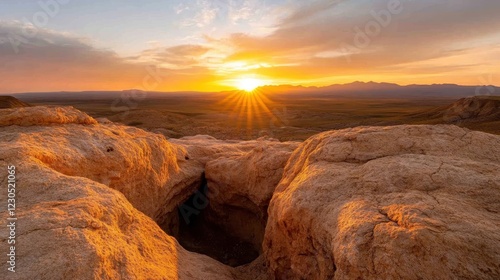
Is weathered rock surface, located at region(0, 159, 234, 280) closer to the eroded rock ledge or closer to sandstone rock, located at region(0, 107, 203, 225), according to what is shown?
the eroded rock ledge

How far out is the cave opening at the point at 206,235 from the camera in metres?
10.8

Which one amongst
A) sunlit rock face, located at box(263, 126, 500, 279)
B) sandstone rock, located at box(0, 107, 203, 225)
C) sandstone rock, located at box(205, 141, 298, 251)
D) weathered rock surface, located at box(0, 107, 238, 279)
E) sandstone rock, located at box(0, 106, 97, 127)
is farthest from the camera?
sandstone rock, located at box(205, 141, 298, 251)

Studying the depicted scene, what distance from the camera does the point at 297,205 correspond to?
6480mm

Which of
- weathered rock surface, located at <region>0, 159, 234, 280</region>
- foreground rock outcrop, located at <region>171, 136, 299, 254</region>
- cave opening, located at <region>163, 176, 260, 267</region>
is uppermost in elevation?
weathered rock surface, located at <region>0, 159, 234, 280</region>

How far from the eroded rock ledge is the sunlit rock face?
2 cm

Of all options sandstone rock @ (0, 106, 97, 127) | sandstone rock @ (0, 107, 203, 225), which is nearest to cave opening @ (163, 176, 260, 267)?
sandstone rock @ (0, 107, 203, 225)

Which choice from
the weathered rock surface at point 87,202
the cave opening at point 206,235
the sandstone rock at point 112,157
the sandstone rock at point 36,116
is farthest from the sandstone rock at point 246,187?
the sandstone rock at point 36,116

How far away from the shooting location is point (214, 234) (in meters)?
12.5

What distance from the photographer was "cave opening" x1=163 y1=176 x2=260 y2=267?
10.8 meters

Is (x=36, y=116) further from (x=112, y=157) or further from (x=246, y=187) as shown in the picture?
(x=246, y=187)

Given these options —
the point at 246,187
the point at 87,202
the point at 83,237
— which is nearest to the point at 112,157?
the point at 87,202

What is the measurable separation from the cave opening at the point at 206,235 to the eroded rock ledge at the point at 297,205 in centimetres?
141

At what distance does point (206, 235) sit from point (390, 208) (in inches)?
353

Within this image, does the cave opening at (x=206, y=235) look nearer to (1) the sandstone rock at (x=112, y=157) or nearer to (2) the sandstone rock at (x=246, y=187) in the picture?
(2) the sandstone rock at (x=246, y=187)
